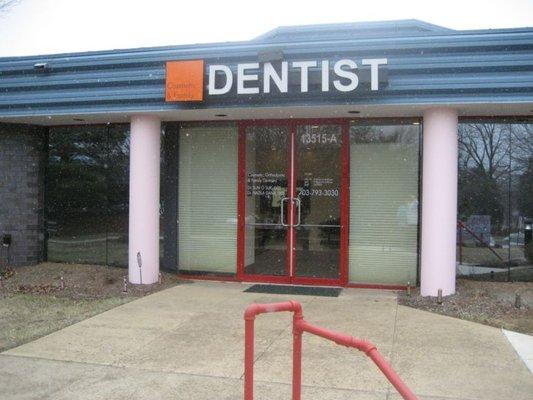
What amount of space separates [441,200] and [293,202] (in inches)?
99.7

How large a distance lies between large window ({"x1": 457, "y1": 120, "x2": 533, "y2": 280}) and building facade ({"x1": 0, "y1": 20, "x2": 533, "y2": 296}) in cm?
3

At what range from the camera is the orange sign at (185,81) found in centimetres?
910

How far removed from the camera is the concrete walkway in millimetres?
5012

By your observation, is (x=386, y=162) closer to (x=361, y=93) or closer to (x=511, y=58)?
(x=361, y=93)

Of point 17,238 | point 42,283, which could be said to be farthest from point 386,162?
point 17,238

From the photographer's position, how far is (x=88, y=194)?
11227 mm

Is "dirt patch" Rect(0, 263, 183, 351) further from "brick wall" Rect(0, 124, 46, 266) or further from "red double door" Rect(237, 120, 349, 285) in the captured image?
"red double door" Rect(237, 120, 349, 285)

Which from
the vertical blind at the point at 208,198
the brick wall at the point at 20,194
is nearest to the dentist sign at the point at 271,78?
the vertical blind at the point at 208,198

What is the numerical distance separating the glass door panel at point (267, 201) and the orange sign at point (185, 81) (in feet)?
5.00

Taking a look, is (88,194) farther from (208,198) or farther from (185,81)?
(185,81)

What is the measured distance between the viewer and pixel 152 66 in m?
9.47

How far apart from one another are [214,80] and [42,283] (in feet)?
15.2

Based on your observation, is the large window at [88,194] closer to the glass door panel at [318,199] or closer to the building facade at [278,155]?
the building facade at [278,155]

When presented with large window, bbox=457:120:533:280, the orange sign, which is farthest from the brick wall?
large window, bbox=457:120:533:280
